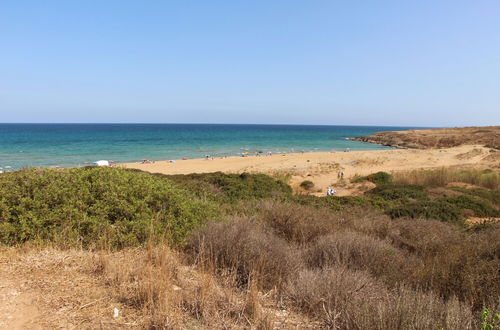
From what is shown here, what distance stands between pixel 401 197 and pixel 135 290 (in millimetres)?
10971

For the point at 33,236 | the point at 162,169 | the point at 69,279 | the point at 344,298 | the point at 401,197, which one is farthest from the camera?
the point at 162,169

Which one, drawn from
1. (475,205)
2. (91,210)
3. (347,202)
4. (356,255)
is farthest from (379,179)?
(91,210)

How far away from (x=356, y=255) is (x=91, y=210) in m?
4.18

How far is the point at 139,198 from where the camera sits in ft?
17.9

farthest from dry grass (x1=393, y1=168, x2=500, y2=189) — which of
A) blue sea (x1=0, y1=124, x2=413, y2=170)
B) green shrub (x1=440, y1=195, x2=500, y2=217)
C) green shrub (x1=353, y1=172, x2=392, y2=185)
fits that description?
blue sea (x1=0, y1=124, x2=413, y2=170)

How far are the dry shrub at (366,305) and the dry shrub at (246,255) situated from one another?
336 mm

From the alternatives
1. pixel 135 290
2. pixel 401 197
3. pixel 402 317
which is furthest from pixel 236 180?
pixel 402 317

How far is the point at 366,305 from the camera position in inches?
94.2

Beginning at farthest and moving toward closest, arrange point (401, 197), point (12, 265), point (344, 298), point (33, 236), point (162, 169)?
1. point (162, 169)
2. point (401, 197)
3. point (33, 236)
4. point (12, 265)
5. point (344, 298)

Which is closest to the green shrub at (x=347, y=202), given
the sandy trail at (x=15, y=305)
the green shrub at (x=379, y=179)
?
the green shrub at (x=379, y=179)

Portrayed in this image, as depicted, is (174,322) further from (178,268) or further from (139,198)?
(139,198)

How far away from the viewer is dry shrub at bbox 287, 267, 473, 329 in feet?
7.26

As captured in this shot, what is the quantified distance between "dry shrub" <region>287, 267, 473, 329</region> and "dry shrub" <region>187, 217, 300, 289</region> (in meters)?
0.34

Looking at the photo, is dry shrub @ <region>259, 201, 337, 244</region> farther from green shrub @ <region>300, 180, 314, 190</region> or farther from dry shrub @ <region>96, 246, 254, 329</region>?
green shrub @ <region>300, 180, 314, 190</region>
